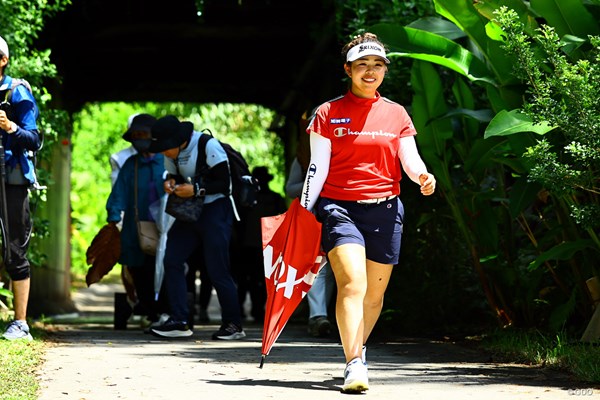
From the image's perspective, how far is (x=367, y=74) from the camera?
6566mm

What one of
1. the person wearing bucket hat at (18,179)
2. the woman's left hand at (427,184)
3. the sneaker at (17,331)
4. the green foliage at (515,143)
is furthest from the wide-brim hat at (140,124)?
the woman's left hand at (427,184)

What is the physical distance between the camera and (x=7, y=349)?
770cm

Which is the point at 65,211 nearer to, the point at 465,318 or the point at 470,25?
the point at 465,318

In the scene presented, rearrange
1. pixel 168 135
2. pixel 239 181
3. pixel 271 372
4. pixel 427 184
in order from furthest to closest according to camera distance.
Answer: pixel 239 181
pixel 168 135
pixel 271 372
pixel 427 184

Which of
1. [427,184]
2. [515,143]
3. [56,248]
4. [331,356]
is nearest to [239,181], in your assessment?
[331,356]

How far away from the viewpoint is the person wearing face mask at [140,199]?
36.6ft

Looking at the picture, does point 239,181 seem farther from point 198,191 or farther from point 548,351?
point 548,351

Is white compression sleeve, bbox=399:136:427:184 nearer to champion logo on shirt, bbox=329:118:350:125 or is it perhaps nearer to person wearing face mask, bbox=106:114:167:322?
champion logo on shirt, bbox=329:118:350:125

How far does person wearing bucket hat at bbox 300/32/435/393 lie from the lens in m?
6.49

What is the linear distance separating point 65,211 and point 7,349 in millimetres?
9727

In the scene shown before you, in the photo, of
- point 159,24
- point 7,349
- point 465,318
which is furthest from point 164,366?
point 159,24

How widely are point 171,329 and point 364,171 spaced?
3.74 metres

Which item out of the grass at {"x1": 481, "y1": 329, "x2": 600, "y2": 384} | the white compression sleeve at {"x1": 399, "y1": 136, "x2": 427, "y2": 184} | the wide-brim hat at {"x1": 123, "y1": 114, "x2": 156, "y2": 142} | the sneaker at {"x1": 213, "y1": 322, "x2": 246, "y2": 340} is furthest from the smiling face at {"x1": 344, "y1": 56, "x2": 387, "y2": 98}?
the wide-brim hat at {"x1": 123, "y1": 114, "x2": 156, "y2": 142}

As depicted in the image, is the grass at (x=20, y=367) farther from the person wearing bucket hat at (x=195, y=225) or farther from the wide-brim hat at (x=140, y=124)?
the wide-brim hat at (x=140, y=124)
